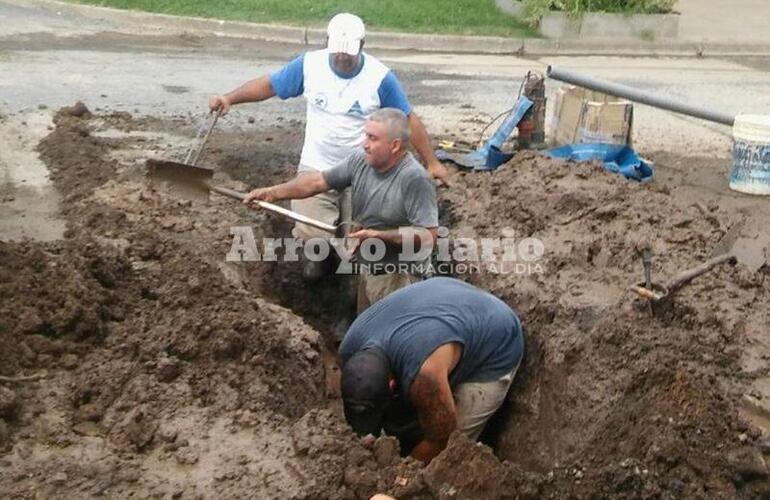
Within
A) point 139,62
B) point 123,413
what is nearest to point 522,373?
Result: point 123,413

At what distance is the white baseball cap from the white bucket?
10.8 ft

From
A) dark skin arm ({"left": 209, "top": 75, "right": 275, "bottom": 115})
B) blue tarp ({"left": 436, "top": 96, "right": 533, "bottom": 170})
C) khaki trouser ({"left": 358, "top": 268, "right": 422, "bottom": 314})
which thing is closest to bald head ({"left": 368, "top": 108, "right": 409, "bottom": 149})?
khaki trouser ({"left": 358, "top": 268, "right": 422, "bottom": 314})

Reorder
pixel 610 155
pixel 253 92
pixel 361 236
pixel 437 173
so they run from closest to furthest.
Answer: pixel 361 236 → pixel 437 173 → pixel 253 92 → pixel 610 155

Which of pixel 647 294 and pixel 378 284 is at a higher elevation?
pixel 647 294

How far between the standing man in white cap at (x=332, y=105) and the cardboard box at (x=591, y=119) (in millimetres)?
1904

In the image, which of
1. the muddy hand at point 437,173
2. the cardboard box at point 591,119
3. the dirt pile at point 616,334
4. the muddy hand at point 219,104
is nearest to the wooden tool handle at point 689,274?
the dirt pile at point 616,334

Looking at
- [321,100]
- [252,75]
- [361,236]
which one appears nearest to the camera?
[361,236]

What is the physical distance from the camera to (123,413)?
5.05 meters

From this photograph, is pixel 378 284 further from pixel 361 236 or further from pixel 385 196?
pixel 361 236

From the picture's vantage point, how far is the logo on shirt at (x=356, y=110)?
26.2ft

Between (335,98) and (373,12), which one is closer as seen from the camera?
(335,98)

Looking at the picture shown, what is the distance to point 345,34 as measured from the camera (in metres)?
7.67

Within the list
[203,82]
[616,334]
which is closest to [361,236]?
[616,334]

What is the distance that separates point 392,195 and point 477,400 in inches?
Result: 57.6
